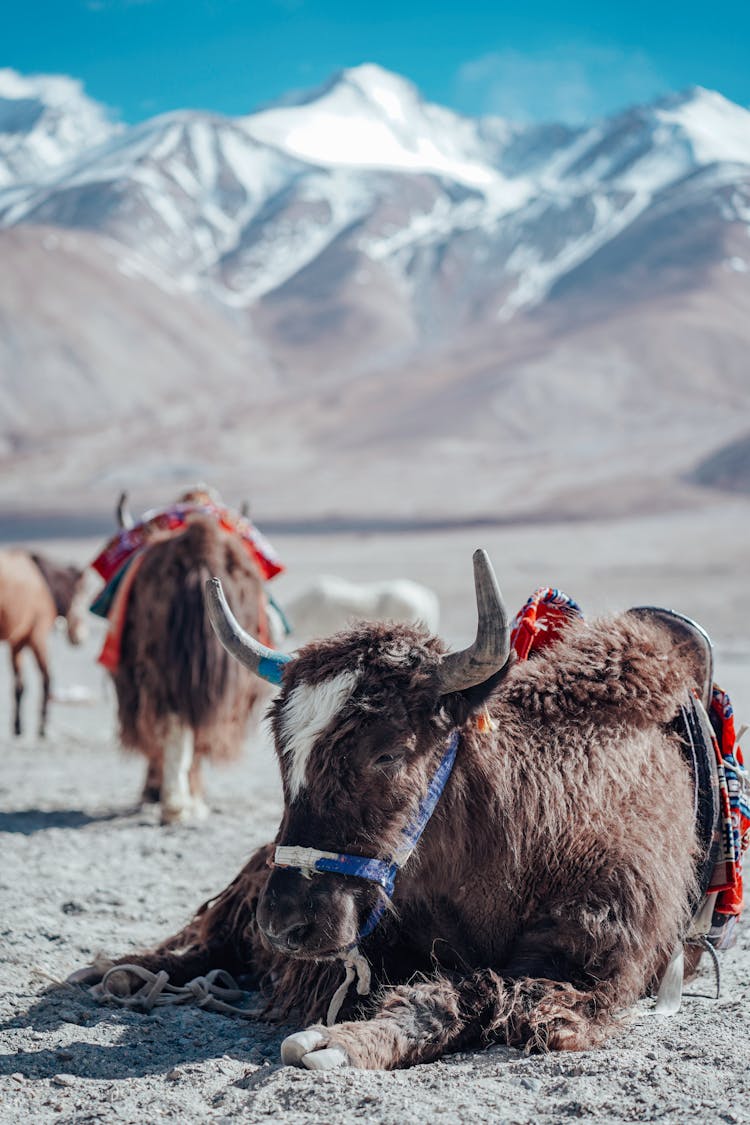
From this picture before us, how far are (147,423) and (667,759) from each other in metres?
78.2

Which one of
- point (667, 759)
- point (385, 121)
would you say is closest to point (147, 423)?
point (667, 759)

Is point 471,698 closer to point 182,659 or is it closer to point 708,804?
point 708,804

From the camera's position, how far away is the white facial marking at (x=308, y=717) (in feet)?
11.0

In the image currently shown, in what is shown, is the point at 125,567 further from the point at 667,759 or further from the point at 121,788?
the point at 667,759

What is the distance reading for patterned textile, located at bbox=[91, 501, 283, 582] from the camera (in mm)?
7480

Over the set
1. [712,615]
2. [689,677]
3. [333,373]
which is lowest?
[689,677]

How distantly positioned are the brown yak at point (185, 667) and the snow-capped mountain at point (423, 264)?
2169 inches

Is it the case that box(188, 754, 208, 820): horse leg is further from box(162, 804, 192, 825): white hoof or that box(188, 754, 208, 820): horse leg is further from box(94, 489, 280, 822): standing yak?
box(162, 804, 192, 825): white hoof

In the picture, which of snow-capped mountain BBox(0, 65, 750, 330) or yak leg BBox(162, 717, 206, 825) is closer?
yak leg BBox(162, 717, 206, 825)

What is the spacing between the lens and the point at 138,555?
732 centimetres

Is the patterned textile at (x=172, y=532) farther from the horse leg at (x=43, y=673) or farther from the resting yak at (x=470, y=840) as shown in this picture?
the horse leg at (x=43, y=673)

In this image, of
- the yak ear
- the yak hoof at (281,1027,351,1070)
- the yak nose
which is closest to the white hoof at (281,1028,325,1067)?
the yak hoof at (281,1027,351,1070)

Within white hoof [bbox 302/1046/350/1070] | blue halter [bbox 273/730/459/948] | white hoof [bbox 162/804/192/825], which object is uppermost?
blue halter [bbox 273/730/459/948]

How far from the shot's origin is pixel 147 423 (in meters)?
79.9
